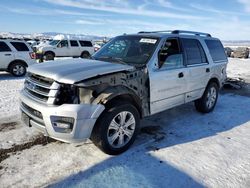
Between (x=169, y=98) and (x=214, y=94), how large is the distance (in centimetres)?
218

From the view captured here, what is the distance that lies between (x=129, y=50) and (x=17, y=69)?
8847 millimetres

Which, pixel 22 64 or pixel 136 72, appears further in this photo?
pixel 22 64

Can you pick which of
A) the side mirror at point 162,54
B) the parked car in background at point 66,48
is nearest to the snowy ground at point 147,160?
the side mirror at point 162,54

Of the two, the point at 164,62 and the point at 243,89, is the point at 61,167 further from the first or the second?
the point at 243,89

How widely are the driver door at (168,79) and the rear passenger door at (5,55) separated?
926cm

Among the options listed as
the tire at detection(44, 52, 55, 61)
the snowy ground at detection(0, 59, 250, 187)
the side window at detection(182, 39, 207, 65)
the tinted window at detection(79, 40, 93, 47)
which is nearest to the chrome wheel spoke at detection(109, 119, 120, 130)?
the snowy ground at detection(0, 59, 250, 187)

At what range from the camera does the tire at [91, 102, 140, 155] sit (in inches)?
151

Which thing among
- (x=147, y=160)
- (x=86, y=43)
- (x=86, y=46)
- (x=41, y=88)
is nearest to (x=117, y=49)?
(x=41, y=88)

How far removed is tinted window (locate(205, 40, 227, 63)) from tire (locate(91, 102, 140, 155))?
3237 millimetres

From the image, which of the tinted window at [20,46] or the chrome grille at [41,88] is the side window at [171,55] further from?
the tinted window at [20,46]

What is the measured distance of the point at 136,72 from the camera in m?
4.33

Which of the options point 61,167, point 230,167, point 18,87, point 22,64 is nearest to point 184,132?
point 230,167

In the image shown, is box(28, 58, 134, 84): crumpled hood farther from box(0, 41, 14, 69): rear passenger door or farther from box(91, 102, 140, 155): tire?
box(0, 41, 14, 69): rear passenger door

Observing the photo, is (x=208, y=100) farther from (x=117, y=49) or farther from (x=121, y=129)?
(x=121, y=129)
